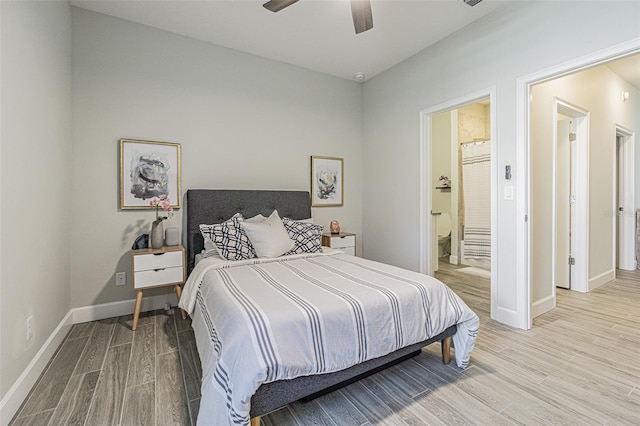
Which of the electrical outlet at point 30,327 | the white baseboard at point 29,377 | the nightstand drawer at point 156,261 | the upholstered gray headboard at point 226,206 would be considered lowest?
the white baseboard at point 29,377

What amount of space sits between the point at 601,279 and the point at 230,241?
4661mm

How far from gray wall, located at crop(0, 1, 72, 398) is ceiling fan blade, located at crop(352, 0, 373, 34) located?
1985 mm

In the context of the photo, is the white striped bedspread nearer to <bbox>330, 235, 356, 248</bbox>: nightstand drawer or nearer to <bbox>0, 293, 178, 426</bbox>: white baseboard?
<bbox>0, 293, 178, 426</bbox>: white baseboard

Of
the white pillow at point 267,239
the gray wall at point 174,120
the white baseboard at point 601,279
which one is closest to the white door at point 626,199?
the white baseboard at point 601,279

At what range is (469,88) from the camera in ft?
9.74

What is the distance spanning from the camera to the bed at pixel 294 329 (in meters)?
1.31

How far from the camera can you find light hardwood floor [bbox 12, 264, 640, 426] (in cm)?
156

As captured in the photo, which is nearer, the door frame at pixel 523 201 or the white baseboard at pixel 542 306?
the door frame at pixel 523 201

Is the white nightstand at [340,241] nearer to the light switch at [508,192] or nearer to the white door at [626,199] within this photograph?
the light switch at [508,192]

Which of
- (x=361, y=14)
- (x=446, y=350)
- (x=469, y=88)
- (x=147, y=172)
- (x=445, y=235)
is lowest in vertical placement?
(x=446, y=350)

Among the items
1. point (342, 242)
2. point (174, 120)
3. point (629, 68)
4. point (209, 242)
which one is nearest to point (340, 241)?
point (342, 242)

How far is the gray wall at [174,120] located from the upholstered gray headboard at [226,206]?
0.16 metres

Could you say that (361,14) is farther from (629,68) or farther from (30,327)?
(629,68)

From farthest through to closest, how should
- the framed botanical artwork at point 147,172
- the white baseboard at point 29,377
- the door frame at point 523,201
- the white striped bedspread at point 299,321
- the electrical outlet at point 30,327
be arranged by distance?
the framed botanical artwork at point 147,172 → the door frame at point 523,201 → the electrical outlet at point 30,327 → the white baseboard at point 29,377 → the white striped bedspread at point 299,321
